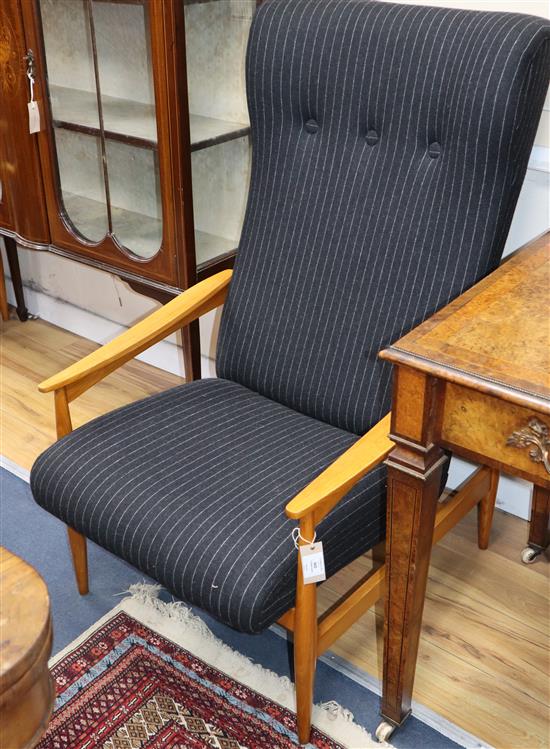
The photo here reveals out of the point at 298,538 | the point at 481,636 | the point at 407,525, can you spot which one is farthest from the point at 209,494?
the point at 481,636

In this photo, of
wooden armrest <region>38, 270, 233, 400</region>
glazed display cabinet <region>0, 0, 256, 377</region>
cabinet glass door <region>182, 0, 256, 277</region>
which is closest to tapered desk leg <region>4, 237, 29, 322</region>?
glazed display cabinet <region>0, 0, 256, 377</region>

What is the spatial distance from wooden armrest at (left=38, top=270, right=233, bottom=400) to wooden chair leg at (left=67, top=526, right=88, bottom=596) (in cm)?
30

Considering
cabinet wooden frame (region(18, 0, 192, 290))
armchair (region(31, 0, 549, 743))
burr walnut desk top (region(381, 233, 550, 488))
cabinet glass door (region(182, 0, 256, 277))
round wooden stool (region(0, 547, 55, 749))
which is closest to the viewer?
round wooden stool (region(0, 547, 55, 749))

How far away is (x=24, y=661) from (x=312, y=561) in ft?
2.02

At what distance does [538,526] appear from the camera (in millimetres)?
1903

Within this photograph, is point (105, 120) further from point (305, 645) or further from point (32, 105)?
point (305, 645)

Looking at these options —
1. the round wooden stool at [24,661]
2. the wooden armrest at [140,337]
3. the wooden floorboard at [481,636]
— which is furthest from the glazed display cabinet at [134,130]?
the round wooden stool at [24,661]

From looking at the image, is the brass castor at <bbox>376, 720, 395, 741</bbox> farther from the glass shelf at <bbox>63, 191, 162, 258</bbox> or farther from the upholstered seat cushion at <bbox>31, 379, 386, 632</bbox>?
the glass shelf at <bbox>63, 191, 162, 258</bbox>

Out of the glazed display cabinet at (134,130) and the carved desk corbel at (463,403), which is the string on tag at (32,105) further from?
the carved desk corbel at (463,403)

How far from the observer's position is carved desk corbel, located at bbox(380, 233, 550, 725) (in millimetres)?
A: 1111

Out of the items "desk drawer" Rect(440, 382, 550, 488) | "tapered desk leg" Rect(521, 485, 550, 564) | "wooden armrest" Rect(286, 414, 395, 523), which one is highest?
"desk drawer" Rect(440, 382, 550, 488)

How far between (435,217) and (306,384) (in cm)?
41

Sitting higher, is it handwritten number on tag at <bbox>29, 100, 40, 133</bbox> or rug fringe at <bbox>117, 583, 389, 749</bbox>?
handwritten number on tag at <bbox>29, 100, 40, 133</bbox>

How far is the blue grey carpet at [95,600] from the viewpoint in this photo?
1.57m
